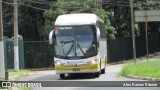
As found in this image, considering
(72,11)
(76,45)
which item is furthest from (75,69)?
(72,11)

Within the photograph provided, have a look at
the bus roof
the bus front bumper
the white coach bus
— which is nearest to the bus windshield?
the white coach bus

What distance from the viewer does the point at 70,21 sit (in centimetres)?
2561

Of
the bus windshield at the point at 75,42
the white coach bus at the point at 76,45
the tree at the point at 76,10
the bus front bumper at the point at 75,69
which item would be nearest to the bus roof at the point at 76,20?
the white coach bus at the point at 76,45

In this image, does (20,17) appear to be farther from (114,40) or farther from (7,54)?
(7,54)

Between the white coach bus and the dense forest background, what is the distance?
23113 mm

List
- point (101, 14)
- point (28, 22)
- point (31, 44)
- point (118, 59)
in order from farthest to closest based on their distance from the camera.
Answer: point (28, 22) → point (118, 59) → point (101, 14) → point (31, 44)

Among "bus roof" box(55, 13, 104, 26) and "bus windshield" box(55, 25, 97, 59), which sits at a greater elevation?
"bus roof" box(55, 13, 104, 26)

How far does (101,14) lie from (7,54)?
12246 millimetres

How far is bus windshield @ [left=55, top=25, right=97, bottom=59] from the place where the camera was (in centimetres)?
2516

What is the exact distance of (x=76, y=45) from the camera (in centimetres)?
2520

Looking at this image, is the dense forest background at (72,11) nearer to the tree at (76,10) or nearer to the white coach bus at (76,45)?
the tree at (76,10)

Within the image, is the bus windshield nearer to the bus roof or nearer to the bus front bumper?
the bus roof

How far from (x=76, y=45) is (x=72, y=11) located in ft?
79.6

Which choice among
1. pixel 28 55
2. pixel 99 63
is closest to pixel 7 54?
pixel 28 55
